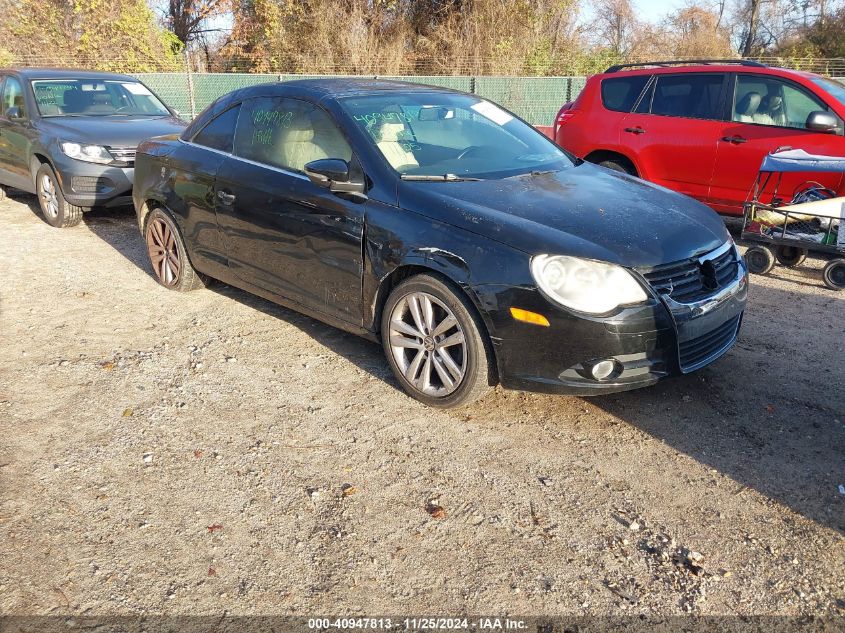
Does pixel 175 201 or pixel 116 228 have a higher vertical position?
pixel 175 201

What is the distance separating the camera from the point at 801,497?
3197mm

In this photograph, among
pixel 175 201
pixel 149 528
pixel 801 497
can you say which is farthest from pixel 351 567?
pixel 175 201

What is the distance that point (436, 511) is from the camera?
10.3 ft

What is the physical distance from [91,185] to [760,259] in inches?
272

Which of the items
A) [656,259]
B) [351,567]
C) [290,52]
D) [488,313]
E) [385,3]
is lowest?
[351,567]

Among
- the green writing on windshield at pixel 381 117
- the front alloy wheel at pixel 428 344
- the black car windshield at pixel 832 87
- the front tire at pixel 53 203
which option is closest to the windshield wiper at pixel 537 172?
the green writing on windshield at pixel 381 117

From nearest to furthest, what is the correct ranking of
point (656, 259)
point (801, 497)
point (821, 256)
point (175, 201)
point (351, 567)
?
1. point (351, 567)
2. point (801, 497)
3. point (656, 259)
4. point (175, 201)
5. point (821, 256)

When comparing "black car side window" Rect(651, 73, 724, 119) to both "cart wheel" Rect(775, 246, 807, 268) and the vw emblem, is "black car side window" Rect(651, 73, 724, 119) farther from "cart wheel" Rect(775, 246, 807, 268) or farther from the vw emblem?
the vw emblem

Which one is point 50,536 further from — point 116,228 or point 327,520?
point 116,228

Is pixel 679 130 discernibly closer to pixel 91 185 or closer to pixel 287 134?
pixel 287 134

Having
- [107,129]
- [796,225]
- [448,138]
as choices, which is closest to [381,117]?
[448,138]

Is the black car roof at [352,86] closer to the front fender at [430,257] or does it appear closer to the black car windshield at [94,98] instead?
the front fender at [430,257]

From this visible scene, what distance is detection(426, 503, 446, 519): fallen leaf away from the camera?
3.11 m

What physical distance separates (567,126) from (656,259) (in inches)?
226
